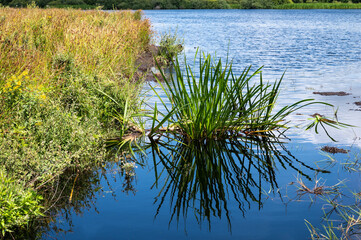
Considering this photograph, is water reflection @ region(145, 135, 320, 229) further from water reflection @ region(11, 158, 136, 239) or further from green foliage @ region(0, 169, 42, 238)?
green foliage @ region(0, 169, 42, 238)

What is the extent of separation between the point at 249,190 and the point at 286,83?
29.8ft

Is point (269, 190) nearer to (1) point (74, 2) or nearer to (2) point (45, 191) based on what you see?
(2) point (45, 191)

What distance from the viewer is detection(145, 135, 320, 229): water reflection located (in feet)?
16.8

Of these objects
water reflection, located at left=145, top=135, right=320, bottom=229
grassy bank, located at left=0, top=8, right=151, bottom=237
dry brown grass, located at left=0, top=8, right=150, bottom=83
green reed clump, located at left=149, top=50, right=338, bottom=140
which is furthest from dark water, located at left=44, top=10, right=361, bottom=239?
dry brown grass, located at left=0, top=8, right=150, bottom=83

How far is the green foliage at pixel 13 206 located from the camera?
392cm

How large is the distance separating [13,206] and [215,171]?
2.90 meters

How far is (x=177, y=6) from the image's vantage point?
130 metres

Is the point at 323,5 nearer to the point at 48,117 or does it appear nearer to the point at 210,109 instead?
the point at 210,109

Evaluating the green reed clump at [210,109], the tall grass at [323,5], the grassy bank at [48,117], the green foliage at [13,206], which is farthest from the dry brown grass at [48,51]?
the tall grass at [323,5]

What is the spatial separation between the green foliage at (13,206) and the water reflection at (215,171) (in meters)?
1.47

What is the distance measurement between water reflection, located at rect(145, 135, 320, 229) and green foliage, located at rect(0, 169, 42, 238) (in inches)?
58.0

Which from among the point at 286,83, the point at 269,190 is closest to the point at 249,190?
the point at 269,190

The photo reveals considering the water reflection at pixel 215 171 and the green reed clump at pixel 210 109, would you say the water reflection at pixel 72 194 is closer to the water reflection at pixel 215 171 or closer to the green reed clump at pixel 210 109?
the water reflection at pixel 215 171

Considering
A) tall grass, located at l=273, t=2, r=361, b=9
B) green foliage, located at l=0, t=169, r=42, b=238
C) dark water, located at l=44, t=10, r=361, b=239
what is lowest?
dark water, located at l=44, t=10, r=361, b=239
